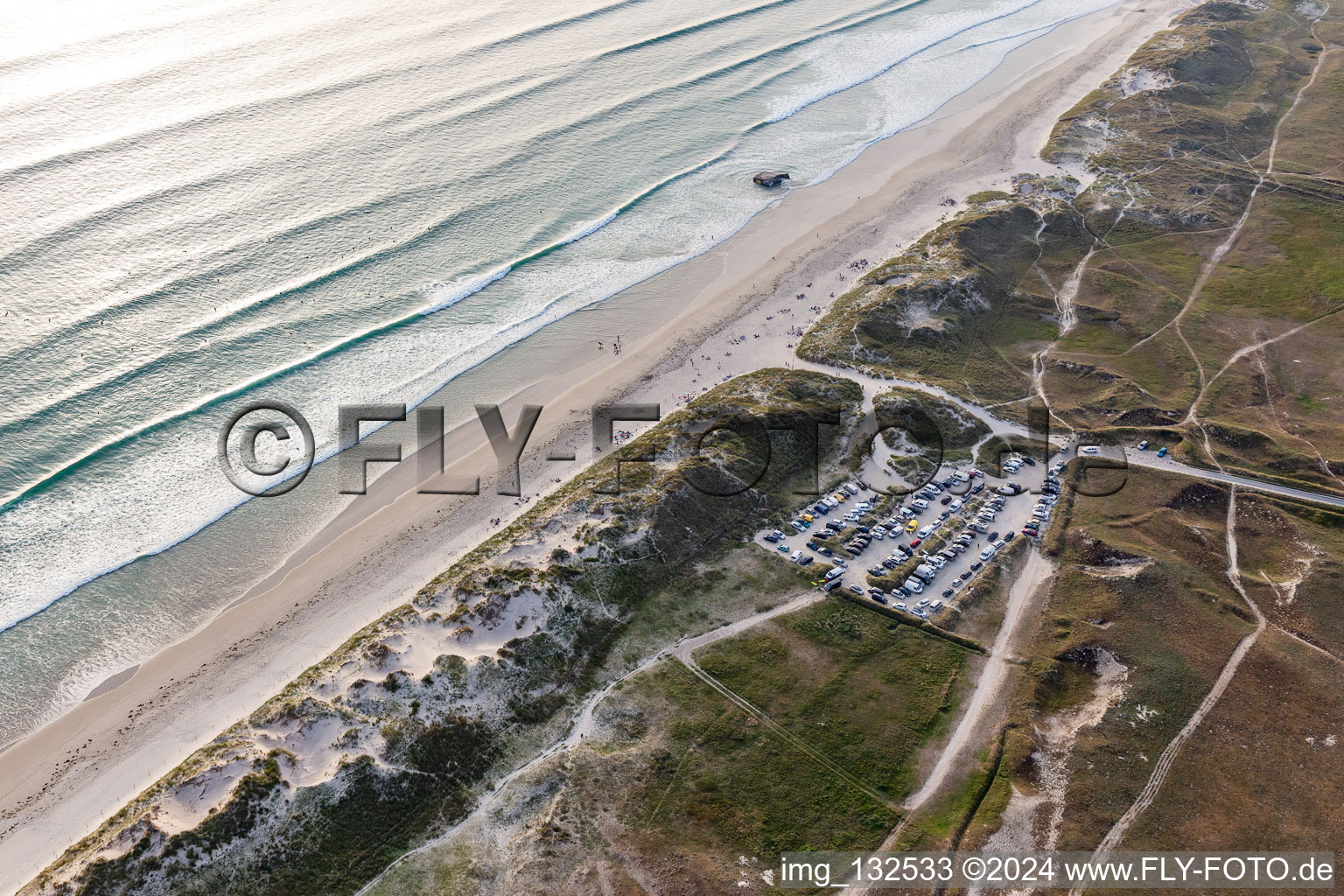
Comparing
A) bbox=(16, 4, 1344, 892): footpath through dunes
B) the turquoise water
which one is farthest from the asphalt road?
the turquoise water

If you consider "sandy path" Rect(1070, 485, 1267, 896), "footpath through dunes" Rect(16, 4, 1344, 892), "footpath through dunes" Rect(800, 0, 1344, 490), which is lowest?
"sandy path" Rect(1070, 485, 1267, 896)

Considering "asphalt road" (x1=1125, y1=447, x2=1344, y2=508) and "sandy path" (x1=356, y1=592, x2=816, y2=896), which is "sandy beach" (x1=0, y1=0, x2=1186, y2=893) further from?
"asphalt road" (x1=1125, y1=447, x2=1344, y2=508)

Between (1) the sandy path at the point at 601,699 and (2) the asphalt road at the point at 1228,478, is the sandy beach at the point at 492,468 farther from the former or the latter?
(2) the asphalt road at the point at 1228,478

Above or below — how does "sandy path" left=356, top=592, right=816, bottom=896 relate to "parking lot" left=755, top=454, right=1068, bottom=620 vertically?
below

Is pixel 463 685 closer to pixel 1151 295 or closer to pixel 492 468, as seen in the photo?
pixel 492 468

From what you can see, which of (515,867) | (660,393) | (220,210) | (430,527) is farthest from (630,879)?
(220,210)

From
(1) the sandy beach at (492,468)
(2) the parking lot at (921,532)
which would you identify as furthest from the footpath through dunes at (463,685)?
(1) the sandy beach at (492,468)

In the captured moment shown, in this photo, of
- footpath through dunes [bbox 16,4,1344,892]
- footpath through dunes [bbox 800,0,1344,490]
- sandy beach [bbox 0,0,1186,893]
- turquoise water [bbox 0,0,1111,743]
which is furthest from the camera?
footpath through dunes [bbox 800,0,1344,490]
